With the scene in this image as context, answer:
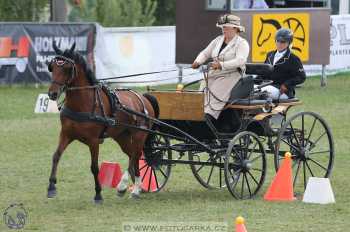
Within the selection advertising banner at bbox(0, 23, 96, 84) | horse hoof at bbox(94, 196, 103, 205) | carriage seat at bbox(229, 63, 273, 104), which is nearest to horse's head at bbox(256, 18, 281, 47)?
advertising banner at bbox(0, 23, 96, 84)

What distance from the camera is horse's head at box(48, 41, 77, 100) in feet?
32.9

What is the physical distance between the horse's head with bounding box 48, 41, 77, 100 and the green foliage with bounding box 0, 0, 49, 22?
20.9 m

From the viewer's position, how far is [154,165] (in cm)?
1112

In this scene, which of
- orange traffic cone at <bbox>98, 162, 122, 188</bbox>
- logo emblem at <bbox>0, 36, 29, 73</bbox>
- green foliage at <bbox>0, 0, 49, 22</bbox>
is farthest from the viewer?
green foliage at <bbox>0, 0, 49, 22</bbox>

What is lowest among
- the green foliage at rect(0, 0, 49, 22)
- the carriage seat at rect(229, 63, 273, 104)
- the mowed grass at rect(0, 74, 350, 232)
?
the mowed grass at rect(0, 74, 350, 232)

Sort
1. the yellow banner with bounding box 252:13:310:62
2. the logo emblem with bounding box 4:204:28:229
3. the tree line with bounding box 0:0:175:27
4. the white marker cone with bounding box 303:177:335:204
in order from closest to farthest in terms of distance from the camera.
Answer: the logo emblem with bounding box 4:204:28:229 < the white marker cone with bounding box 303:177:335:204 < the yellow banner with bounding box 252:13:310:62 < the tree line with bounding box 0:0:175:27

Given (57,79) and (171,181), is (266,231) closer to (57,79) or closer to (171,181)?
(57,79)

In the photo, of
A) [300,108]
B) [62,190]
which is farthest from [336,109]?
[62,190]

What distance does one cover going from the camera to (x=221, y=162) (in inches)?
433

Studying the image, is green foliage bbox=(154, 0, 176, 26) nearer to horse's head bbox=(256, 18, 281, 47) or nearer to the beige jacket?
horse's head bbox=(256, 18, 281, 47)

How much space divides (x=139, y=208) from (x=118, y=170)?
118cm

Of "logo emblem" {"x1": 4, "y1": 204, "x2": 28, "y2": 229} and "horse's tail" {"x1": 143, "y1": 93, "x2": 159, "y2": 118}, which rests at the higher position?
"horse's tail" {"x1": 143, "y1": 93, "x2": 159, "y2": 118}

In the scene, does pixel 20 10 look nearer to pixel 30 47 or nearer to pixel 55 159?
pixel 30 47

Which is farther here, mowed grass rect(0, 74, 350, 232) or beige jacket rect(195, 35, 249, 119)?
beige jacket rect(195, 35, 249, 119)
